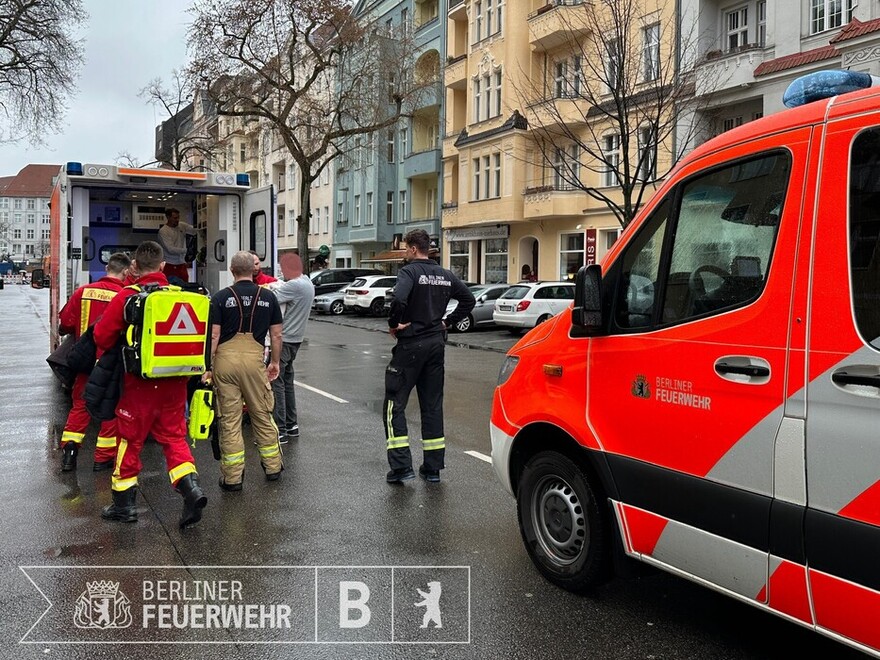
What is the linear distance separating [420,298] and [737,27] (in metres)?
21.0

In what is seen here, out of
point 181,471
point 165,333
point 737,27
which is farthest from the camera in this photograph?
point 737,27

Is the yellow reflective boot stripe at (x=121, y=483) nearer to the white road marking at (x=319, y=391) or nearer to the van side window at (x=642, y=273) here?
the van side window at (x=642, y=273)

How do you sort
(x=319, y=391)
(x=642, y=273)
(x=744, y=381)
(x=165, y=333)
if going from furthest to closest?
(x=319, y=391)
(x=165, y=333)
(x=642, y=273)
(x=744, y=381)

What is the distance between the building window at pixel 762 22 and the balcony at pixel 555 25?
5.14 metres

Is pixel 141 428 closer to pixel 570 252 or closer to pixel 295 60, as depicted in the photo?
pixel 570 252

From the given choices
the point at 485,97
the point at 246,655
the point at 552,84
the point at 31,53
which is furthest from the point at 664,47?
the point at 246,655

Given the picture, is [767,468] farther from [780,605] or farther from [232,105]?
[232,105]


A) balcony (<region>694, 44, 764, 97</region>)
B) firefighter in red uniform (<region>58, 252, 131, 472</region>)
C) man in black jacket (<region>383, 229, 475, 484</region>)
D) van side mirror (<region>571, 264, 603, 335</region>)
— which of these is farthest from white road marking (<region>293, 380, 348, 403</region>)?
balcony (<region>694, 44, 764, 97</region>)

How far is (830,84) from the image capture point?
11.0 feet

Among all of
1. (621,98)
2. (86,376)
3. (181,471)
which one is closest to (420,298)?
(181,471)

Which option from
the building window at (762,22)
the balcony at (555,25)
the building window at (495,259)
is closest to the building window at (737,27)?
the building window at (762,22)

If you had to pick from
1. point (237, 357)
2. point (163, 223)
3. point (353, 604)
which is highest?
point (163, 223)

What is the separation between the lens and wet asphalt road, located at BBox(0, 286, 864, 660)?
3643 millimetres

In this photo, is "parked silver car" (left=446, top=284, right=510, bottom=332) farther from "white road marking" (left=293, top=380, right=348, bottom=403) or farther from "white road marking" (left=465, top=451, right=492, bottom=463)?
"white road marking" (left=465, top=451, right=492, bottom=463)
